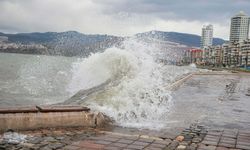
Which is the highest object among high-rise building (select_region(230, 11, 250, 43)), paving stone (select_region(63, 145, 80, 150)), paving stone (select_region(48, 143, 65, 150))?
high-rise building (select_region(230, 11, 250, 43))

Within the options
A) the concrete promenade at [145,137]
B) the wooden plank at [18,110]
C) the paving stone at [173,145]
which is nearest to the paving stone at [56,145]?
the concrete promenade at [145,137]

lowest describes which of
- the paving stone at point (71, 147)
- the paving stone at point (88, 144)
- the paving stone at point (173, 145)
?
the paving stone at point (173, 145)

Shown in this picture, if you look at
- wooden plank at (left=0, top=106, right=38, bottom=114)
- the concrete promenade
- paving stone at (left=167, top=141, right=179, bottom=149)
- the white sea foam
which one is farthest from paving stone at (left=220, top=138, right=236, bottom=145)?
wooden plank at (left=0, top=106, right=38, bottom=114)

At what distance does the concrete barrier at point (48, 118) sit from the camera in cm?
542

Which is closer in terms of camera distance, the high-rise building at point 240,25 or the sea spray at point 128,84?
the sea spray at point 128,84

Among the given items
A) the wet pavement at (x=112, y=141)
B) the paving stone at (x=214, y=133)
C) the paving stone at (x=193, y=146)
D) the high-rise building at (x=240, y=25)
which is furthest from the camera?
the high-rise building at (x=240, y=25)

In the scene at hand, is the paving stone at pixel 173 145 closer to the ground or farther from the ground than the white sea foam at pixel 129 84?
closer to the ground

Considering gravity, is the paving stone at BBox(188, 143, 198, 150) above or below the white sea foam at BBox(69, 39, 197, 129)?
below

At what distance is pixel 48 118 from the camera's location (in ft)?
18.7

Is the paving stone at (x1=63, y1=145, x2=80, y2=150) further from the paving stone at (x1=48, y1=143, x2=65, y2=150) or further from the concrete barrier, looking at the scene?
the concrete barrier

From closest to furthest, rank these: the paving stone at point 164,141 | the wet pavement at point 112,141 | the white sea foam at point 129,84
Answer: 1. the wet pavement at point 112,141
2. the paving stone at point 164,141
3. the white sea foam at point 129,84

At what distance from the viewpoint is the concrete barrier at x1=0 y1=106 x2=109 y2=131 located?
17.8 ft

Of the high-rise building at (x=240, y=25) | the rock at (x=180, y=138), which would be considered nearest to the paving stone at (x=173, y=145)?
the rock at (x=180, y=138)

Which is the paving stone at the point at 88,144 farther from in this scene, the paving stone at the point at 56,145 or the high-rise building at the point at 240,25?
the high-rise building at the point at 240,25
